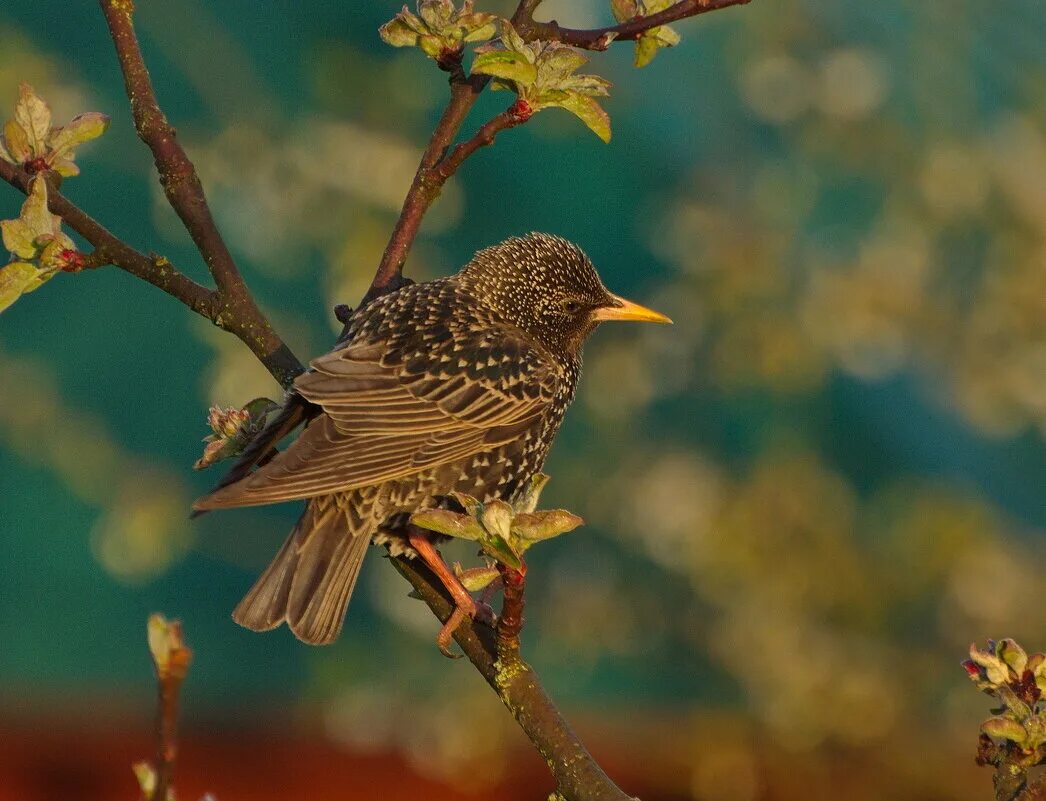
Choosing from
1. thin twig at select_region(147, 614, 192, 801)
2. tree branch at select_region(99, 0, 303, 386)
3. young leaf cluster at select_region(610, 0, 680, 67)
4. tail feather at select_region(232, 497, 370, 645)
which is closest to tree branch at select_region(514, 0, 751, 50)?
young leaf cluster at select_region(610, 0, 680, 67)

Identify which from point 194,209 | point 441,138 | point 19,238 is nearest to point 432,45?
point 441,138

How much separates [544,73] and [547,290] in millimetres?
999

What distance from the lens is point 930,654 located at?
366 centimetres

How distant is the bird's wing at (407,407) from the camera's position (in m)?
2.15

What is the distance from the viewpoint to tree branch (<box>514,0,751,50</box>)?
6.17ft

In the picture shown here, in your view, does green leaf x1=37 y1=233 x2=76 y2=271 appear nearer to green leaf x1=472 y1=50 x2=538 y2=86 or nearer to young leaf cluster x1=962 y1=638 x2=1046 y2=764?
green leaf x1=472 y1=50 x2=538 y2=86

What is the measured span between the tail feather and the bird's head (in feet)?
2.14

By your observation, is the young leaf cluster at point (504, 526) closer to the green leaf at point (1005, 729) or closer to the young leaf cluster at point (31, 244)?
the green leaf at point (1005, 729)

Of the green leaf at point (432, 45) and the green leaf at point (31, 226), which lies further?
the green leaf at point (432, 45)

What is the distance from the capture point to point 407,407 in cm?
240

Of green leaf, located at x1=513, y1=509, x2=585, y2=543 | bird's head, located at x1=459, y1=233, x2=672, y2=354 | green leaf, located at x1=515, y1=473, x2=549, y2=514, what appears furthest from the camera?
bird's head, located at x1=459, y1=233, x2=672, y2=354

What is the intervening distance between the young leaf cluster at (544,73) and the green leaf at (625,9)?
0.18 metres

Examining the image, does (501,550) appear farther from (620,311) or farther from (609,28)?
(620,311)

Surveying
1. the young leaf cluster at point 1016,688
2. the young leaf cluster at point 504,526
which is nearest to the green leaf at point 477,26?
the young leaf cluster at point 504,526
